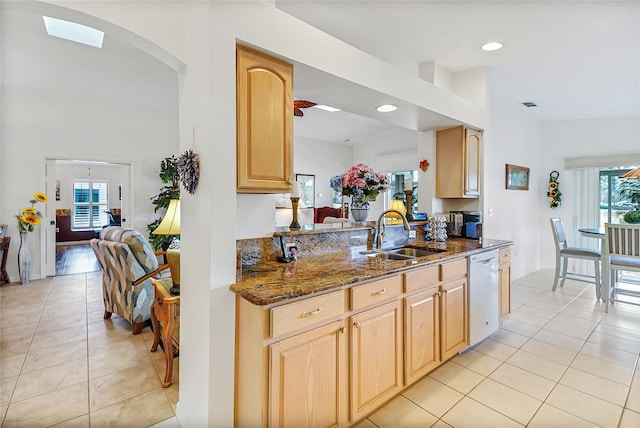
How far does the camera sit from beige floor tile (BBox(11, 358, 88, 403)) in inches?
82.0

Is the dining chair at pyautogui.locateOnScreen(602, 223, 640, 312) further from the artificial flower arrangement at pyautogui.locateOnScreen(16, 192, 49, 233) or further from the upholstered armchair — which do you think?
the artificial flower arrangement at pyautogui.locateOnScreen(16, 192, 49, 233)

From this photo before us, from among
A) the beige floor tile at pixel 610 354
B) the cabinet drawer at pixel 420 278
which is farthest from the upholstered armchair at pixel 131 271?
the beige floor tile at pixel 610 354

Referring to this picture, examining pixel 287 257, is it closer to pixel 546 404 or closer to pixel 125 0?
pixel 125 0

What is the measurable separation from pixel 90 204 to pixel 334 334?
1123 centimetres

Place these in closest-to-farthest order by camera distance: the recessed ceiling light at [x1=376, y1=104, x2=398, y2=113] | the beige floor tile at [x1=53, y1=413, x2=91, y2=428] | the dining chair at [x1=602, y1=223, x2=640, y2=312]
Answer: the beige floor tile at [x1=53, y1=413, x2=91, y2=428], the recessed ceiling light at [x1=376, y1=104, x2=398, y2=113], the dining chair at [x1=602, y1=223, x2=640, y2=312]

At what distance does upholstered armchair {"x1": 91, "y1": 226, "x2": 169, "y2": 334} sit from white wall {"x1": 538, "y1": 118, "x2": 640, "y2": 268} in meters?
6.20

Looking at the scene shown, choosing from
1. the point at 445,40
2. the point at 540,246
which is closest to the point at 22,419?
the point at 445,40

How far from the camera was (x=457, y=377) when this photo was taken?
2.28m

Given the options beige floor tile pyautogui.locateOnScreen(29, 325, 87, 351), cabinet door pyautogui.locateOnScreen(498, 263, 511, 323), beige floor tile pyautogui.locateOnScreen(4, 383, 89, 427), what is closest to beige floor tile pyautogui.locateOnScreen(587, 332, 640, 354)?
cabinet door pyautogui.locateOnScreen(498, 263, 511, 323)

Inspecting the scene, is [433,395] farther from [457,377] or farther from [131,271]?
[131,271]

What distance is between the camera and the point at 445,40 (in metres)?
2.90

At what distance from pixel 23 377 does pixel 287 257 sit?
2.15m

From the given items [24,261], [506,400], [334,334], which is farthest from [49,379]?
[24,261]

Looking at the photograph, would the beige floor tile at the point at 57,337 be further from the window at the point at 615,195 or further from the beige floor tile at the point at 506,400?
the window at the point at 615,195
